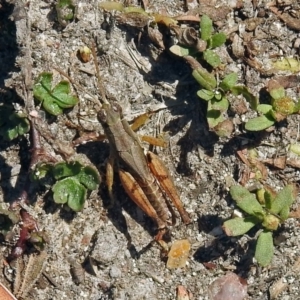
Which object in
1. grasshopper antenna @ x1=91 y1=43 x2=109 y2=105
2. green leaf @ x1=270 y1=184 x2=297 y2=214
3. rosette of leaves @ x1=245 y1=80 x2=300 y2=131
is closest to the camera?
green leaf @ x1=270 y1=184 x2=297 y2=214

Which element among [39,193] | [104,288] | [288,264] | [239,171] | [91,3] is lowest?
[288,264]

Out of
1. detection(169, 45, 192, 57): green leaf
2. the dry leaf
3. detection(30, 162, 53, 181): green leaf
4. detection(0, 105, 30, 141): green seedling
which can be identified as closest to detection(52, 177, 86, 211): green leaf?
detection(30, 162, 53, 181): green leaf

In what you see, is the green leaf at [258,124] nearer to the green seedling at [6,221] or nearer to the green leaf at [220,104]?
the green leaf at [220,104]

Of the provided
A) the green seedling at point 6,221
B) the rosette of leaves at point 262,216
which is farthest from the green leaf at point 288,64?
the green seedling at point 6,221

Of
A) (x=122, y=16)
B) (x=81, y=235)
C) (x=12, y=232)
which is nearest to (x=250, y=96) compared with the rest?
(x=122, y=16)

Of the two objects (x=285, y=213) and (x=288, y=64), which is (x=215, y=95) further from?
(x=285, y=213)

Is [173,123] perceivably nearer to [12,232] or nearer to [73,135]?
[73,135]

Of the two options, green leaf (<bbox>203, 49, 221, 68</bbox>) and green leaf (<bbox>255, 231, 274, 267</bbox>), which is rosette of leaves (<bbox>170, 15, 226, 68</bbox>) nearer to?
green leaf (<bbox>203, 49, 221, 68</bbox>)
